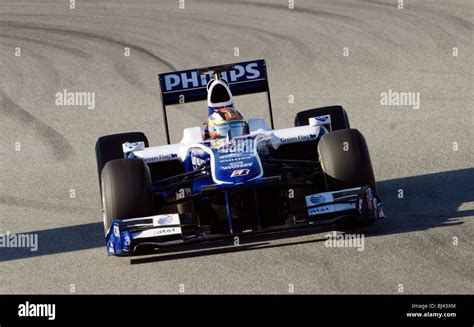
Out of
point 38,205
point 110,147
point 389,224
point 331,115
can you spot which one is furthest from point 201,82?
point 389,224

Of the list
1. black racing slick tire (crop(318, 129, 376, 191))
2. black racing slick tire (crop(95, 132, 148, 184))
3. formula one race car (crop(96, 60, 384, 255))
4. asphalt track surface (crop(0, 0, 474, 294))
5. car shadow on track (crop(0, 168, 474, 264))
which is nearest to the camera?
asphalt track surface (crop(0, 0, 474, 294))

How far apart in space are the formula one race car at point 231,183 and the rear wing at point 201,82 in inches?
27.3

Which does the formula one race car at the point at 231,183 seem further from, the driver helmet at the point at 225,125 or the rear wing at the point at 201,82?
the rear wing at the point at 201,82

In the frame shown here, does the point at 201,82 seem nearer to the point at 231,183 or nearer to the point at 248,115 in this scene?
the point at 231,183

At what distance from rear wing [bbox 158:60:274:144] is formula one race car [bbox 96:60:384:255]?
69 centimetres

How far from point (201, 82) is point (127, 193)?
2958 mm

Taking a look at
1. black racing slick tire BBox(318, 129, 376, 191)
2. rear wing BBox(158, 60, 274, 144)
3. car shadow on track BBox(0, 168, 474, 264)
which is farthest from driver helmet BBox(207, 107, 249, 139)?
car shadow on track BBox(0, 168, 474, 264)

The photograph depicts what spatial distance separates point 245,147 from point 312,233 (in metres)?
1.19

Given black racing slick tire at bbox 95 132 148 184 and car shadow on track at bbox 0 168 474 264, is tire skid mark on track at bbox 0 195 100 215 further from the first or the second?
car shadow on track at bbox 0 168 474 264

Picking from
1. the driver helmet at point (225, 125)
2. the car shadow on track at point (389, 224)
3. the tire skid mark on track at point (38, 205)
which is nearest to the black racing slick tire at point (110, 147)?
the tire skid mark on track at point (38, 205)

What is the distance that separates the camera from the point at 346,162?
42.5ft

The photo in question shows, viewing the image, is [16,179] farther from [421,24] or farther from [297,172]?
[421,24]

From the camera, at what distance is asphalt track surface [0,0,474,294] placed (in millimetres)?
11742

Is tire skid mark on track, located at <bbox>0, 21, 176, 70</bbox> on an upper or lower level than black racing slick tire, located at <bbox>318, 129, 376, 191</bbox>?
upper
